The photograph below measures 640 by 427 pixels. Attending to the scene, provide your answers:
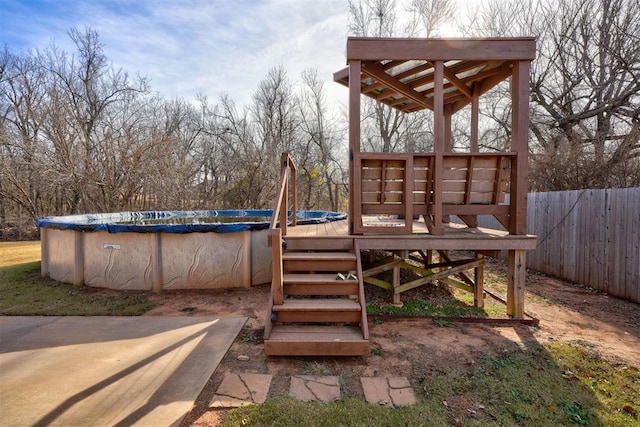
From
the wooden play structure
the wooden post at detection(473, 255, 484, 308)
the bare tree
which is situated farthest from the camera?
the bare tree

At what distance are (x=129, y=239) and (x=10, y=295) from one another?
5.52 ft

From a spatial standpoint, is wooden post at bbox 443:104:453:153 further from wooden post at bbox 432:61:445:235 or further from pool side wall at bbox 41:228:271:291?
pool side wall at bbox 41:228:271:291

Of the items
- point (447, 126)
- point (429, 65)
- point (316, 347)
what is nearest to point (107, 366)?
point (316, 347)

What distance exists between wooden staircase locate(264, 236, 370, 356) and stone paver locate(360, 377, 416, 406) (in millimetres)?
299

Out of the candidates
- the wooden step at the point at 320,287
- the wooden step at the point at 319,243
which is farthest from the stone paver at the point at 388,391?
the wooden step at the point at 319,243

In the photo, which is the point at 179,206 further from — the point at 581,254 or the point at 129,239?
the point at 581,254

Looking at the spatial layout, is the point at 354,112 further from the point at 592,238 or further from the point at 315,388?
the point at 592,238

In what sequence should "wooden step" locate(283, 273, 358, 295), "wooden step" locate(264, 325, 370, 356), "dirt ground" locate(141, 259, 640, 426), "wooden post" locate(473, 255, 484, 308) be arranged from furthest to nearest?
"wooden post" locate(473, 255, 484, 308), "wooden step" locate(283, 273, 358, 295), "wooden step" locate(264, 325, 370, 356), "dirt ground" locate(141, 259, 640, 426)

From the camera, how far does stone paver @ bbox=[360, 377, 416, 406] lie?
2.14 m

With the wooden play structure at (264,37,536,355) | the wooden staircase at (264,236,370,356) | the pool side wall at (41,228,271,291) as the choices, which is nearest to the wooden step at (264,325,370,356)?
the wooden staircase at (264,236,370,356)

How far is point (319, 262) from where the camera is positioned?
11.2 ft

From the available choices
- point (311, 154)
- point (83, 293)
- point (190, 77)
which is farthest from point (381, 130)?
point (83, 293)

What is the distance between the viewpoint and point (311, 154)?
54.4 feet

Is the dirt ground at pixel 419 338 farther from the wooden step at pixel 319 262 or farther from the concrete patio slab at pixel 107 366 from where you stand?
the wooden step at pixel 319 262
